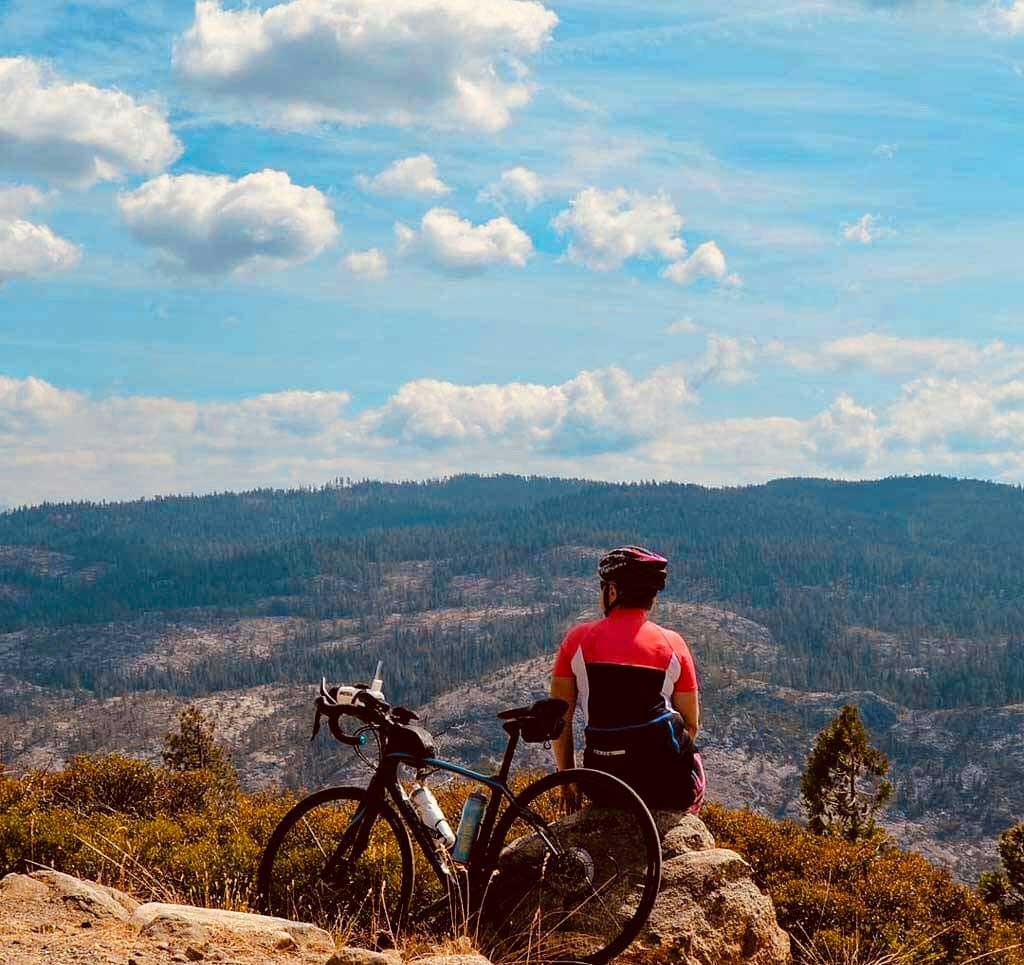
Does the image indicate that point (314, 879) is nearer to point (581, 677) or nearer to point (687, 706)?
point (581, 677)

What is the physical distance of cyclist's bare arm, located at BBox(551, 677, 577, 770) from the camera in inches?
407

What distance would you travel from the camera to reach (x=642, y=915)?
898 cm

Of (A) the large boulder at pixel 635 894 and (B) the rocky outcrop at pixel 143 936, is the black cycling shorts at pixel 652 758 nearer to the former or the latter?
(A) the large boulder at pixel 635 894

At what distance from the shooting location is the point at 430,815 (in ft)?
33.0

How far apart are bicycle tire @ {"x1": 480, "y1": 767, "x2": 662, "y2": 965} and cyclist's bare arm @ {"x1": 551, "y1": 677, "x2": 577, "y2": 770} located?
0.44 meters

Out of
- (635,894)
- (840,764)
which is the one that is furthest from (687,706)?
(840,764)

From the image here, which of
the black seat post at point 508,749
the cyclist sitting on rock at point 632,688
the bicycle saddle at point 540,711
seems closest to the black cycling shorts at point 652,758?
the cyclist sitting on rock at point 632,688

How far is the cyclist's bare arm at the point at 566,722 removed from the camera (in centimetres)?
1034

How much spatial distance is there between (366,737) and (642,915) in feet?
11.1

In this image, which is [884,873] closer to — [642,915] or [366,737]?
[642,915]

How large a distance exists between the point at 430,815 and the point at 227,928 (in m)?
2.11

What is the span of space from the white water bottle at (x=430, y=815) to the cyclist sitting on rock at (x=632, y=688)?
51.5 inches

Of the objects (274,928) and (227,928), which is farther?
(274,928)

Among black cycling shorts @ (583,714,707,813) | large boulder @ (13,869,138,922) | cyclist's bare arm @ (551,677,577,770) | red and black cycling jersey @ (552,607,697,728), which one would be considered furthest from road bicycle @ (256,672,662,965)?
large boulder @ (13,869,138,922)
